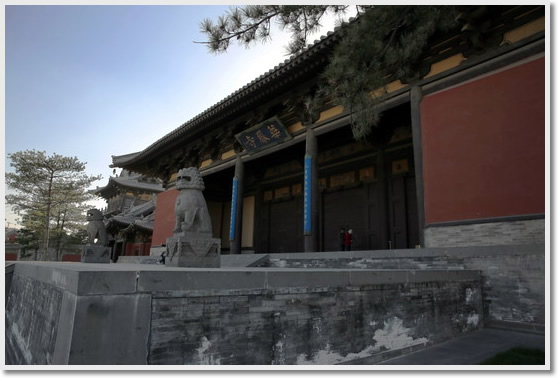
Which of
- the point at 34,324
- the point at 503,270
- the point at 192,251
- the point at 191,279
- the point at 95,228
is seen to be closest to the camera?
the point at 191,279

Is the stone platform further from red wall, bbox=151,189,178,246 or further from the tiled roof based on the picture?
red wall, bbox=151,189,178,246

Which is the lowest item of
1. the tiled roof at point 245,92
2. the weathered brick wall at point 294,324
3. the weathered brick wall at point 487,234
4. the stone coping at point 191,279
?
the weathered brick wall at point 294,324

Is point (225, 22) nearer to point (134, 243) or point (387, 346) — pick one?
point (387, 346)

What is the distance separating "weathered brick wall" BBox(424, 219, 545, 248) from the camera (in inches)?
204

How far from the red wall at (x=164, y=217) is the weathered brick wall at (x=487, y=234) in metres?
10.6

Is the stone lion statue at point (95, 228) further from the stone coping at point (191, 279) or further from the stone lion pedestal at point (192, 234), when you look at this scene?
the stone coping at point (191, 279)

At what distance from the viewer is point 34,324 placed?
3.35 metres

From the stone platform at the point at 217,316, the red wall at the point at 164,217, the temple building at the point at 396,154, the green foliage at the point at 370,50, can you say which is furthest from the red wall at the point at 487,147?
the red wall at the point at 164,217

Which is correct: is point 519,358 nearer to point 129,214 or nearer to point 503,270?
point 503,270

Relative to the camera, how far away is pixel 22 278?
4.98 metres

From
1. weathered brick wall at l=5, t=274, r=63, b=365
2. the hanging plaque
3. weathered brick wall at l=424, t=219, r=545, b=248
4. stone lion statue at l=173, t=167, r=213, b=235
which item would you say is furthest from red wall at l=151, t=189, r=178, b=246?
weathered brick wall at l=424, t=219, r=545, b=248

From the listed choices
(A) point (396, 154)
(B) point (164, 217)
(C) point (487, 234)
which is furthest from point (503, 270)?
(B) point (164, 217)

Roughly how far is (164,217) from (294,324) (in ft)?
41.7

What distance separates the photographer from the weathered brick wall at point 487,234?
5.18 m
